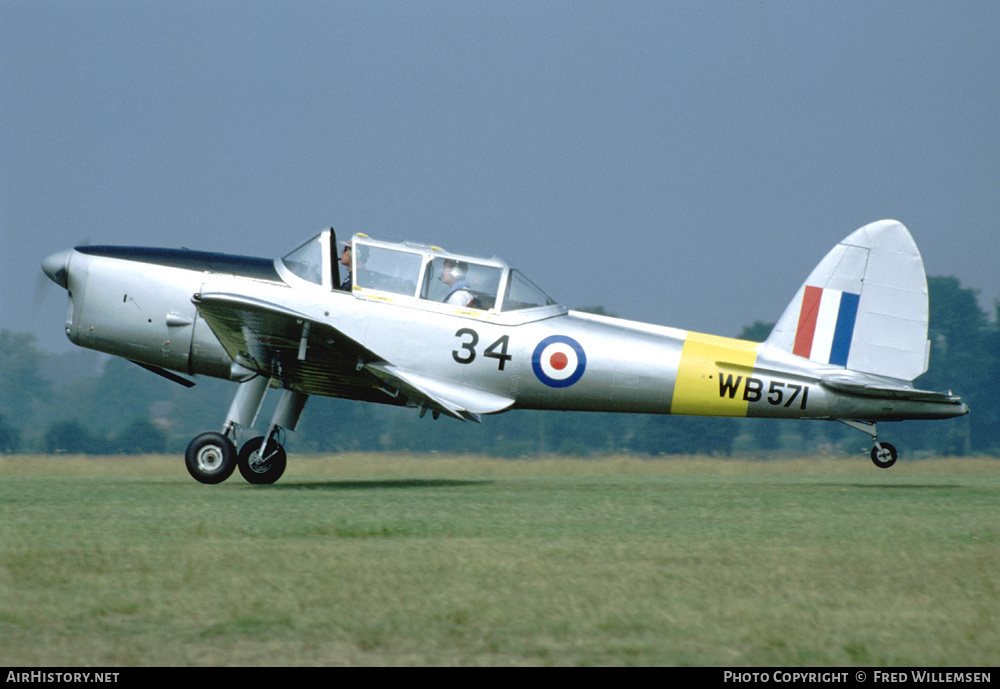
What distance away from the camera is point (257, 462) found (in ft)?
34.0

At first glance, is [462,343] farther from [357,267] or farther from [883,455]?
[883,455]

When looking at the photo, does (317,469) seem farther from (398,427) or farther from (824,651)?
(398,427)

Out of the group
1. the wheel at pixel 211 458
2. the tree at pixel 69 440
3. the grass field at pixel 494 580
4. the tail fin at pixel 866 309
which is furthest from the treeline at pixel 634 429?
the grass field at pixel 494 580

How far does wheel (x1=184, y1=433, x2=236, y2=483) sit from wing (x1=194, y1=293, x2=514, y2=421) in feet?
2.67

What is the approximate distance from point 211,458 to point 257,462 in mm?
539

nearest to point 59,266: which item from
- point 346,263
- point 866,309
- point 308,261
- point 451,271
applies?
point 308,261

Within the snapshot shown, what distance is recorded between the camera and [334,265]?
10367mm

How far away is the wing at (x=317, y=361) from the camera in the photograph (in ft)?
28.8

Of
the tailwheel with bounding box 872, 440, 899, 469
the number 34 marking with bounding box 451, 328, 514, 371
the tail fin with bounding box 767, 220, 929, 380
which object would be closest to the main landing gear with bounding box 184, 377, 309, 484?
the number 34 marking with bounding box 451, 328, 514, 371

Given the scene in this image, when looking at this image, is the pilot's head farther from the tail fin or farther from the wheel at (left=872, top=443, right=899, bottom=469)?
the wheel at (left=872, top=443, right=899, bottom=469)

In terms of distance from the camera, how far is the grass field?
3.57 meters

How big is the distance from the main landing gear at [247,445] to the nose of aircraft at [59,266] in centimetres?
219

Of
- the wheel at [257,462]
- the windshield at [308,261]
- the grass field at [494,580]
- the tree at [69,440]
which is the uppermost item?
the windshield at [308,261]

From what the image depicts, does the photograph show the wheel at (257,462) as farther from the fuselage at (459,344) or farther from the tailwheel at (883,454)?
the tailwheel at (883,454)
